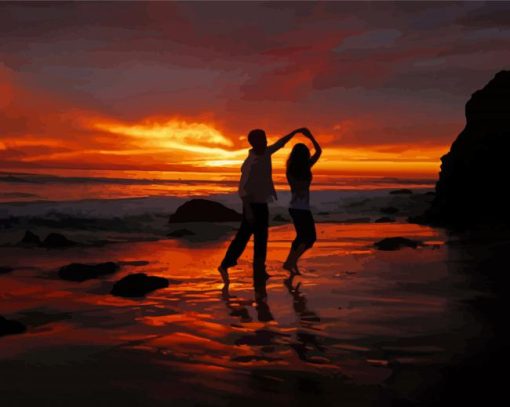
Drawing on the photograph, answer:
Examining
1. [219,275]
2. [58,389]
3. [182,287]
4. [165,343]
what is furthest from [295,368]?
[219,275]

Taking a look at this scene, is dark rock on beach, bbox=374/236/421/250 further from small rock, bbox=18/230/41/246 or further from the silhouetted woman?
small rock, bbox=18/230/41/246

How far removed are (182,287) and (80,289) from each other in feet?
4.38

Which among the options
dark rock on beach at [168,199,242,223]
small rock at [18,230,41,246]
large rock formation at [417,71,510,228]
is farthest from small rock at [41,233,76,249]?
large rock formation at [417,71,510,228]

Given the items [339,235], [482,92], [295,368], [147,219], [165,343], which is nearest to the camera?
[295,368]

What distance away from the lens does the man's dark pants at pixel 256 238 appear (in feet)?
29.7

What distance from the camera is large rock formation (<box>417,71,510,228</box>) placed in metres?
18.4

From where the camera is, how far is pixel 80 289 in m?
8.27

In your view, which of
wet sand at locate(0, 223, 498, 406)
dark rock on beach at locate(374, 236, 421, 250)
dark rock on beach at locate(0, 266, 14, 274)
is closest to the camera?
wet sand at locate(0, 223, 498, 406)

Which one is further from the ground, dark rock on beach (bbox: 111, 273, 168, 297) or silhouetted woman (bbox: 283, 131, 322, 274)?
silhouetted woman (bbox: 283, 131, 322, 274)

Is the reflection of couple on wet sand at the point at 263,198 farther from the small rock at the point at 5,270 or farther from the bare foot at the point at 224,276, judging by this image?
the small rock at the point at 5,270

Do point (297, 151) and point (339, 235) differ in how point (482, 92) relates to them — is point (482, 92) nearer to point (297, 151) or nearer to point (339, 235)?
point (339, 235)

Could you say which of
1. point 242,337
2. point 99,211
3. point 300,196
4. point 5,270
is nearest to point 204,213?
point 99,211

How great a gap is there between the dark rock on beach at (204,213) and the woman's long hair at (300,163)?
1253 centimetres

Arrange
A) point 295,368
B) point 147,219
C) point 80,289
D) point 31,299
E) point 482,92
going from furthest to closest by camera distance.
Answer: point 147,219 < point 482,92 < point 80,289 < point 31,299 < point 295,368
